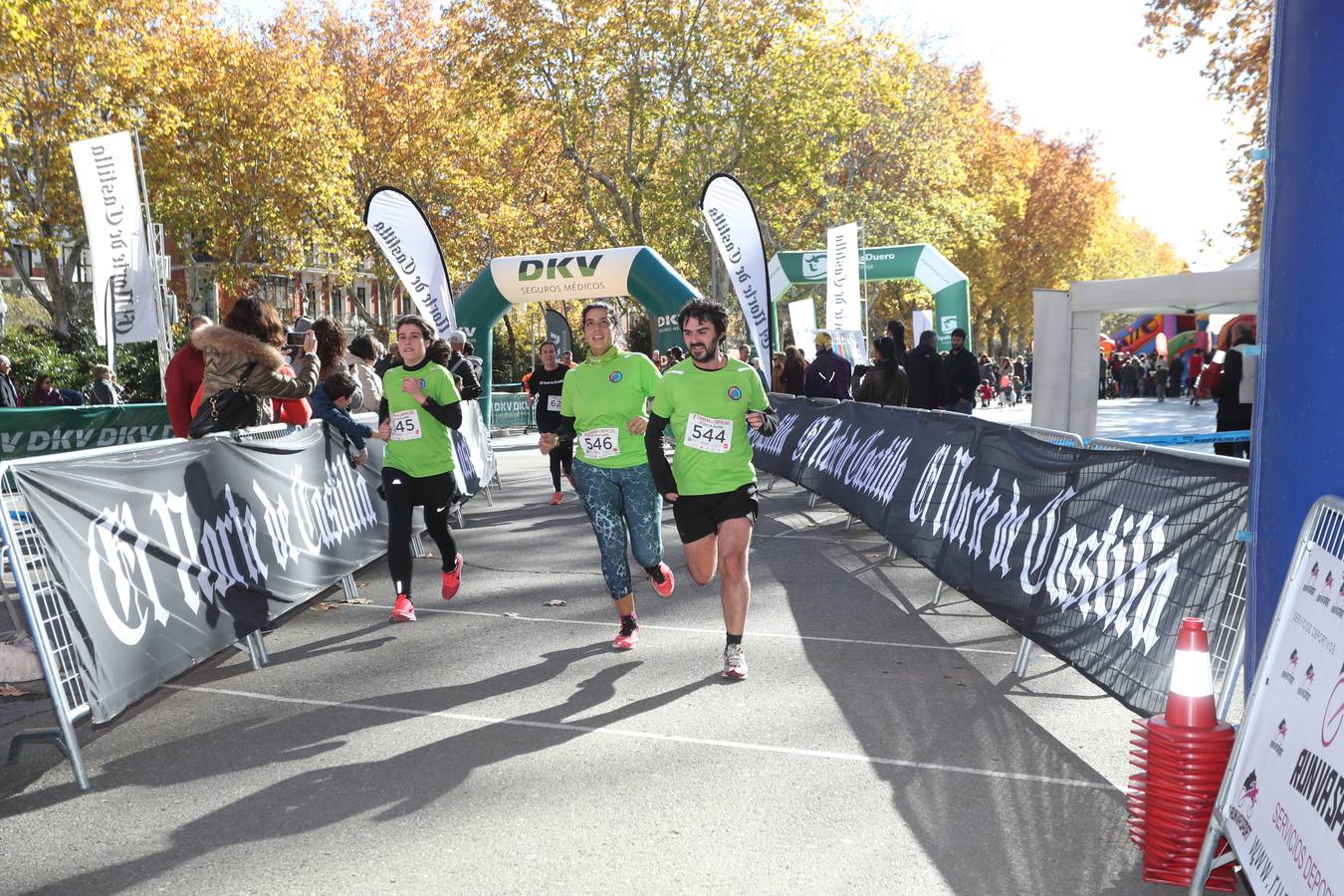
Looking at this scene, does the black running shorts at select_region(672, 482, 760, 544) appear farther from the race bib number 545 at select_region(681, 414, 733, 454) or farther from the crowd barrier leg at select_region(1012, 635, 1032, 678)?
the crowd barrier leg at select_region(1012, 635, 1032, 678)

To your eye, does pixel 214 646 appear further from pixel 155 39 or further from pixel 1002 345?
pixel 1002 345

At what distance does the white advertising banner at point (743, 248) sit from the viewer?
1781 centimetres

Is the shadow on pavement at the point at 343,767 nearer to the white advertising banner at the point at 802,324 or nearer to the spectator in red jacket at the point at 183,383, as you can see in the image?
the spectator in red jacket at the point at 183,383

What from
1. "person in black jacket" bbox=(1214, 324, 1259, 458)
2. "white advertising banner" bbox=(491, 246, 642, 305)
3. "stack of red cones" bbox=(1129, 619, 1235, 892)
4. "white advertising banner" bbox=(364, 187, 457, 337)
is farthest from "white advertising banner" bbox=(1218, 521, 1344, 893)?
"white advertising banner" bbox=(491, 246, 642, 305)

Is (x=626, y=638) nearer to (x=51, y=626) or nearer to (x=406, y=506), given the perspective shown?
(x=406, y=506)

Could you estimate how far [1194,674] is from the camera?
11.5ft

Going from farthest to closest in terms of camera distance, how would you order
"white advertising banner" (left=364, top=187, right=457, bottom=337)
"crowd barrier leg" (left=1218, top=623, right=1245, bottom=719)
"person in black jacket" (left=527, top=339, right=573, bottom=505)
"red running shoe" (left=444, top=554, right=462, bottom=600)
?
"white advertising banner" (left=364, top=187, right=457, bottom=337), "person in black jacket" (left=527, top=339, right=573, bottom=505), "red running shoe" (left=444, top=554, right=462, bottom=600), "crowd barrier leg" (left=1218, top=623, right=1245, bottom=719)

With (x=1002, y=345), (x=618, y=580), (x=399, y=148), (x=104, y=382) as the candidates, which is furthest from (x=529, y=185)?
(x=618, y=580)

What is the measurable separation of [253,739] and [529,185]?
41108 millimetres

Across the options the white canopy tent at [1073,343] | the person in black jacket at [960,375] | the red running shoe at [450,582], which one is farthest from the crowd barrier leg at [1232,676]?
the person in black jacket at [960,375]

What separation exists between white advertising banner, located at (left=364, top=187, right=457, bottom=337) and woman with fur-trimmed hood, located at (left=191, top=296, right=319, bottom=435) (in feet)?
35.2

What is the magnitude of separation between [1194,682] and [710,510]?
2923 mm

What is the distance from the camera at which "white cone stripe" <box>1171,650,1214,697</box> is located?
3510 mm

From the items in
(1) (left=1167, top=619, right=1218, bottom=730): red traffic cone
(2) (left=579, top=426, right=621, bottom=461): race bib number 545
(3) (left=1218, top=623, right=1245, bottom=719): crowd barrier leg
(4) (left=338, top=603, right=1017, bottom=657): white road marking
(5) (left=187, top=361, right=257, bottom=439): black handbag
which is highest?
(5) (left=187, top=361, right=257, bottom=439): black handbag
